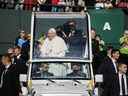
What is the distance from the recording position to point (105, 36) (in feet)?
84.3

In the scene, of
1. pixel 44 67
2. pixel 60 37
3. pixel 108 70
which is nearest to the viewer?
pixel 44 67

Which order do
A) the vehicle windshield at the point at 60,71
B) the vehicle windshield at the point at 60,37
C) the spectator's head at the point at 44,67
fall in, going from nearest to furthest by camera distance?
the vehicle windshield at the point at 60,71 < the spectator's head at the point at 44,67 < the vehicle windshield at the point at 60,37

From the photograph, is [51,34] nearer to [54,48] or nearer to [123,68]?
[54,48]

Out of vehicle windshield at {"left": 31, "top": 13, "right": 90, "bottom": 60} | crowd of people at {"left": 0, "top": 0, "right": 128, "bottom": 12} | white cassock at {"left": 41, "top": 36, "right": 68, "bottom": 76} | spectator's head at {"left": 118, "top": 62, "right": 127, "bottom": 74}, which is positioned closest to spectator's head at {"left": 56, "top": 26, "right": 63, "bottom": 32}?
vehicle windshield at {"left": 31, "top": 13, "right": 90, "bottom": 60}

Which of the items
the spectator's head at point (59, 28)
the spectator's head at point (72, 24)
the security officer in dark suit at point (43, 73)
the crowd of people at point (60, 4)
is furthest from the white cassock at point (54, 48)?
the crowd of people at point (60, 4)

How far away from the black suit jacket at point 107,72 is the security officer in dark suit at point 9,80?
2.12 metres

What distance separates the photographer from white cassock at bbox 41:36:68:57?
674 inches

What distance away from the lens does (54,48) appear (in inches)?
678

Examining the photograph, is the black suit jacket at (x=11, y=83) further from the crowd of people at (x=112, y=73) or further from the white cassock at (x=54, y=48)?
the crowd of people at (x=112, y=73)

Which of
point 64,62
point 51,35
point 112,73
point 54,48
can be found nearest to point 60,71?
point 64,62

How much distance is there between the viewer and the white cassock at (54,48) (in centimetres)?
1712

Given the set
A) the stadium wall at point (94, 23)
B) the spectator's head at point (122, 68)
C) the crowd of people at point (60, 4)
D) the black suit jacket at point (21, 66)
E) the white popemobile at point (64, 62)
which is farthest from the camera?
the stadium wall at point (94, 23)

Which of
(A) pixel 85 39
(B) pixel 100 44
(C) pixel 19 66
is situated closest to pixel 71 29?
(A) pixel 85 39

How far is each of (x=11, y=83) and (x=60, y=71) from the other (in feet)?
5.18
